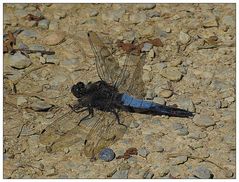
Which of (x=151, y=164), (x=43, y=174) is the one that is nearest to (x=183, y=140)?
(x=151, y=164)

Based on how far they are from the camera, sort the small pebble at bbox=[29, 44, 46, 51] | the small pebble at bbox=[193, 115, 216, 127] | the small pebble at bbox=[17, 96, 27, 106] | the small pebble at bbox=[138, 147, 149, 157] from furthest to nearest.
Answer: the small pebble at bbox=[29, 44, 46, 51]
the small pebble at bbox=[17, 96, 27, 106]
the small pebble at bbox=[193, 115, 216, 127]
the small pebble at bbox=[138, 147, 149, 157]

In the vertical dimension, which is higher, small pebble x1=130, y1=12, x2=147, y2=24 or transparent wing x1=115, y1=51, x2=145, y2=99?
small pebble x1=130, y1=12, x2=147, y2=24

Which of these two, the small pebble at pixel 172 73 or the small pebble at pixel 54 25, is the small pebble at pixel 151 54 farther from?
the small pebble at pixel 54 25

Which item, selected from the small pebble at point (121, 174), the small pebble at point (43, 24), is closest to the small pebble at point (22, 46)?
the small pebble at point (43, 24)

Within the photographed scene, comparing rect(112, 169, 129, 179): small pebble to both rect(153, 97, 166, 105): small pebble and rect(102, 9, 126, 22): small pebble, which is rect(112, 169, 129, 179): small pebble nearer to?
rect(153, 97, 166, 105): small pebble

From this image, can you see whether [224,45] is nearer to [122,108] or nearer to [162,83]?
[162,83]

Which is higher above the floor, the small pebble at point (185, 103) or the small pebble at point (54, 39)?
the small pebble at point (54, 39)

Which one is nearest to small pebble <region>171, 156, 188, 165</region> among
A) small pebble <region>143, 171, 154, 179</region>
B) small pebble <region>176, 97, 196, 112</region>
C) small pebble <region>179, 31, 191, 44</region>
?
small pebble <region>143, 171, 154, 179</region>
